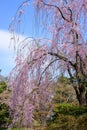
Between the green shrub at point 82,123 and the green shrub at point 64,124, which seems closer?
the green shrub at point 82,123

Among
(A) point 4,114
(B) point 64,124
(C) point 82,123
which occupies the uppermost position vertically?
(C) point 82,123

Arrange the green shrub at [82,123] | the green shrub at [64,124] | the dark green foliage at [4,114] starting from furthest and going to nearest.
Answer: the dark green foliage at [4,114] < the green shrub at [64,124] < the green shrub at [82,123]

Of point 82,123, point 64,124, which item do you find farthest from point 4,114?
point 82,123

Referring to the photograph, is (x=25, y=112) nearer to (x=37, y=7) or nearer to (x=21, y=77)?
(x=21, y=77)

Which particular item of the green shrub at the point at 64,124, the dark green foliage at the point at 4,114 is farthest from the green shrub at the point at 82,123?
the dark green foliage at the point at 4,114

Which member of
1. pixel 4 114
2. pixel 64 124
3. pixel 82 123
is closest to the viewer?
pixel 82 123

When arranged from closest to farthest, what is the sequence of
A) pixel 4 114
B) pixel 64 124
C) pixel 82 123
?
pixel 82 123 → pixel 64 124 → pixel 4 114

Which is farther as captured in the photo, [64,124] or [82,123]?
[64,124]

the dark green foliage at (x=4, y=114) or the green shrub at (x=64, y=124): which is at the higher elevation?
the green shrub at (x=64, y=124)

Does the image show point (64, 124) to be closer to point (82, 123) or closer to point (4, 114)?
point (82, 123)

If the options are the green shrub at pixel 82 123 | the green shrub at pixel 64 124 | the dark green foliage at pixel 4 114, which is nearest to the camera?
the green shrub at pixel 82 123

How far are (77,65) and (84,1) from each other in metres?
1.26

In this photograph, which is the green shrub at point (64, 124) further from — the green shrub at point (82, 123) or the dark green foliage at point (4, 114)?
the dark green foliage at point (4, 114)

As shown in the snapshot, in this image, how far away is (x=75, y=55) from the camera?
6.71 m
